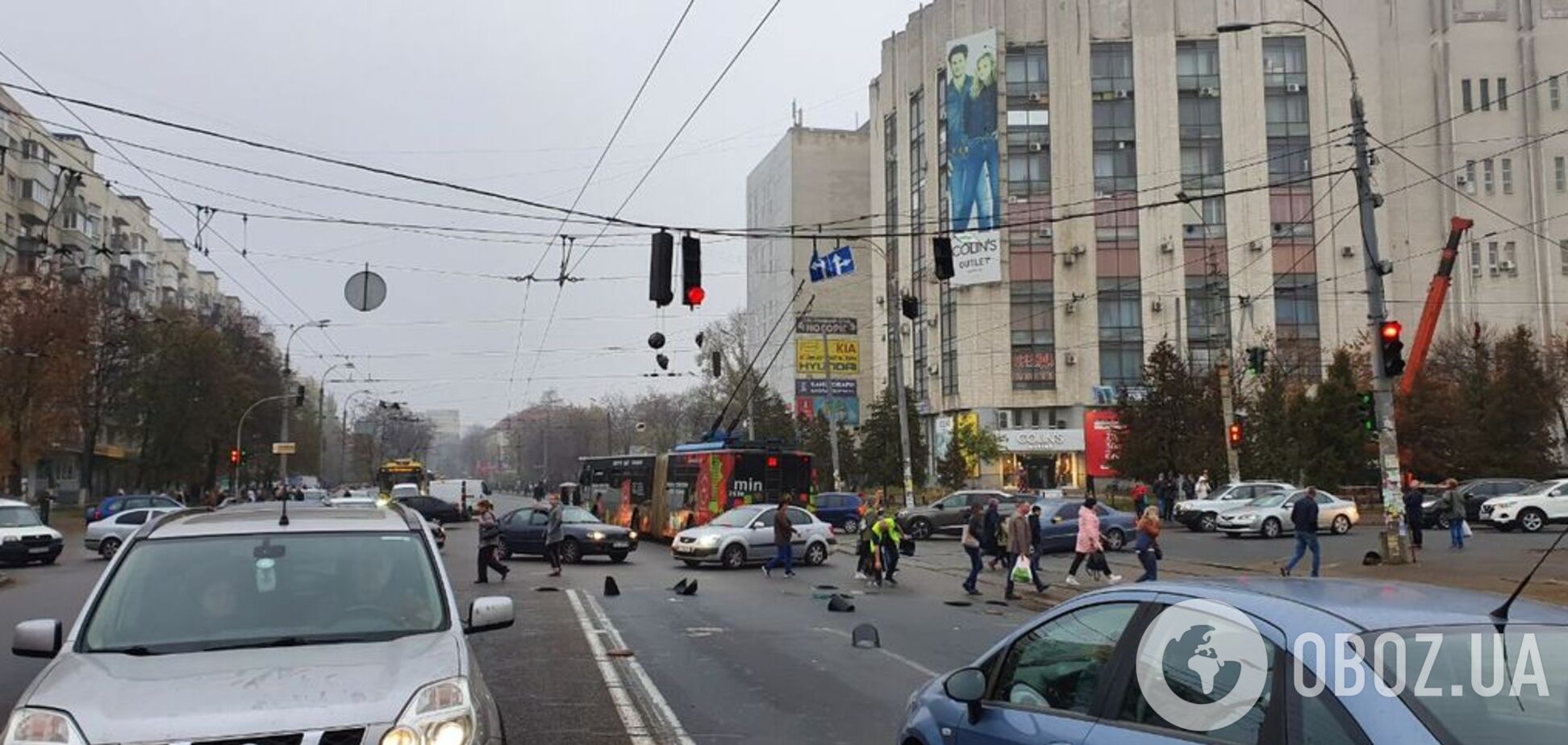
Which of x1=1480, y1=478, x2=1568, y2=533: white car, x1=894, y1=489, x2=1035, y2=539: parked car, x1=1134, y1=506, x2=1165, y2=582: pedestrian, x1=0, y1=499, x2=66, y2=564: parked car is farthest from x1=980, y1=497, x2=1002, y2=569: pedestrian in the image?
x1=0, y1=499, x2=66, y2=564: parked car

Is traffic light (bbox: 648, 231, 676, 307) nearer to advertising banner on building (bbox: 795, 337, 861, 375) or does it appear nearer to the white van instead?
advertising banner on building (bbox: 795, 337, 861, 375)

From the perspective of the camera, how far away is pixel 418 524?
6449 millimetres

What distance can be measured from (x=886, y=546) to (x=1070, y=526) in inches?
367

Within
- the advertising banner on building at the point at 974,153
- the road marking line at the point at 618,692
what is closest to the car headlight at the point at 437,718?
the road marking line at the point at 618,692

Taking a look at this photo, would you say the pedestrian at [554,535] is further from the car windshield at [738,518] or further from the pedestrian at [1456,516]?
the pedestrian at [1456,516]

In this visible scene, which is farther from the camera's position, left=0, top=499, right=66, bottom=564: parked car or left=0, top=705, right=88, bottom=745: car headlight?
left=0, top=499, right=66, bottom=564: parked car

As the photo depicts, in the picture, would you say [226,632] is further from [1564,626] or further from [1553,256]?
[1553,256]

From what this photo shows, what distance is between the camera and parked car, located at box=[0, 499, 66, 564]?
88.3ft

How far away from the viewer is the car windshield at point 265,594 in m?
5.20

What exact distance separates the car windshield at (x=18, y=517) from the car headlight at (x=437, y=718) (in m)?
28.3

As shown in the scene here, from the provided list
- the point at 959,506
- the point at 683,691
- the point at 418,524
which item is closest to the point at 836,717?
the point at 683,691

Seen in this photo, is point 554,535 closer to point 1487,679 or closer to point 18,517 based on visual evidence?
point 18,517

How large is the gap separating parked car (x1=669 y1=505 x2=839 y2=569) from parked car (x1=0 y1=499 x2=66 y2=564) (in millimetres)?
15082

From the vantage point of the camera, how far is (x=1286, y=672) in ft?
10.9
